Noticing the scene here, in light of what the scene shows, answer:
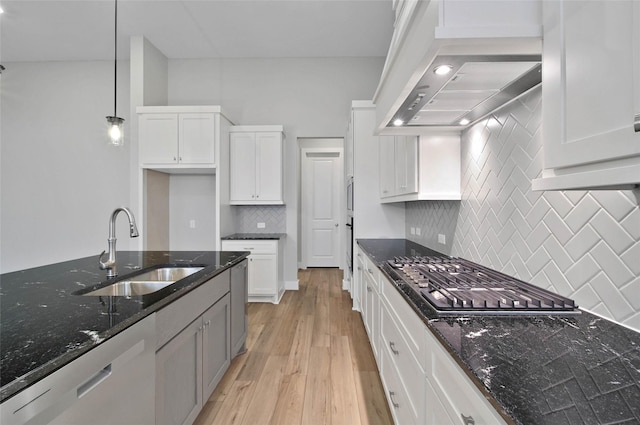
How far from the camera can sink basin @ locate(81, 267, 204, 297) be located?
1.63m

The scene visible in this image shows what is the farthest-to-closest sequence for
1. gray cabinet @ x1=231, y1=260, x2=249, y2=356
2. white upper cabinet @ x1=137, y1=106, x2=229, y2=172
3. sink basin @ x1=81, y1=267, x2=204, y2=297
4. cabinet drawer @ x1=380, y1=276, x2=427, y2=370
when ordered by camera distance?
white upper cabinet @ x1=137, y1=106, x2=229, y2=172 < gray cabinet @ x1=231, y1=260, x2=249, y2=356 < sink basin @ x1=81, y1=267, x2=204, y2=297 < cabinet drawer @ x1=380, y1=276, x2=427, y2=370

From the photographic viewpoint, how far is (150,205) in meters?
3.96

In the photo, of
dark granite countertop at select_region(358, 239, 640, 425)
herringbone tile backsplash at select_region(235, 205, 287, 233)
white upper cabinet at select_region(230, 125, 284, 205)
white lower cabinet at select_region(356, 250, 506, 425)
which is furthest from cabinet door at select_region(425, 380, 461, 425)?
herringbone tile backsplash at select_region(235, 205, 287, 233)

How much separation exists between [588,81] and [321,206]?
570 cm

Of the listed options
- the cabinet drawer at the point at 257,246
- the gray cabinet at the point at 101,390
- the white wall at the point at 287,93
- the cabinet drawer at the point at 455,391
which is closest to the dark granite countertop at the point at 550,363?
the cabinet drawer at the point at 455,391

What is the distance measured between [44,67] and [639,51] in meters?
6.53

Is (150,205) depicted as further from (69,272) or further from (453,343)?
(453,343)

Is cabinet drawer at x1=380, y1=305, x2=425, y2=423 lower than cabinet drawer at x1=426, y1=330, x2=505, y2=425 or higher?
lower

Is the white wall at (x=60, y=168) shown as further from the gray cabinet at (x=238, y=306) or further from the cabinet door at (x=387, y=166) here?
the cabinet door at (x=387, y=166)

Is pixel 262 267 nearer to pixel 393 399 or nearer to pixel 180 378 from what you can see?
pixel 180 378

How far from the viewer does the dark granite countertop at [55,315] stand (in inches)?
27.8

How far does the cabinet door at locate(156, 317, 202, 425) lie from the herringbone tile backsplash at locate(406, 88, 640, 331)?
5.52 ft

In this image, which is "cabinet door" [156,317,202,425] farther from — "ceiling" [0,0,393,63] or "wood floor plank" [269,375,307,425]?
"ceiling" [0,0,393,63]

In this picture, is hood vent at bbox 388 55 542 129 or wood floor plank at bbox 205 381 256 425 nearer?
hood vent at bbox 388 55 542 129
